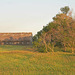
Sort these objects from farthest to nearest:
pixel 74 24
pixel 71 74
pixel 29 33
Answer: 1. pixel 29 33
2. pixel 74 24
3. pixel 71 74

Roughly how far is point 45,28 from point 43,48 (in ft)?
24.1

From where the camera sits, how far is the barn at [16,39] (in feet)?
150

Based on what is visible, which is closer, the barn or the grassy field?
the grassy field

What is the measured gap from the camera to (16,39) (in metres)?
46.0

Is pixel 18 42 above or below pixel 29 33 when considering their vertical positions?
below

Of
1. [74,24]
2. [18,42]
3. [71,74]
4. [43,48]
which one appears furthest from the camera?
[18,42]

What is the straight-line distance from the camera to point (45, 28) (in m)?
26.9

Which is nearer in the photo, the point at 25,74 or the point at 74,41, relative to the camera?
the point at 25,74

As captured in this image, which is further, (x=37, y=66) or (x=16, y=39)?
(x=16, y=39)

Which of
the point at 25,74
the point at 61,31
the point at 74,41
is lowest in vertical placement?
the point at 25,74

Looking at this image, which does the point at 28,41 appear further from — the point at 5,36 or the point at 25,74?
the point at 25,74

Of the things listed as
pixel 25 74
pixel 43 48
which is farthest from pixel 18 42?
pixel 25 74

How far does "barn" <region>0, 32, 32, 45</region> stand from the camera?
4572cm

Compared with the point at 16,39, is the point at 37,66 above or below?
below
